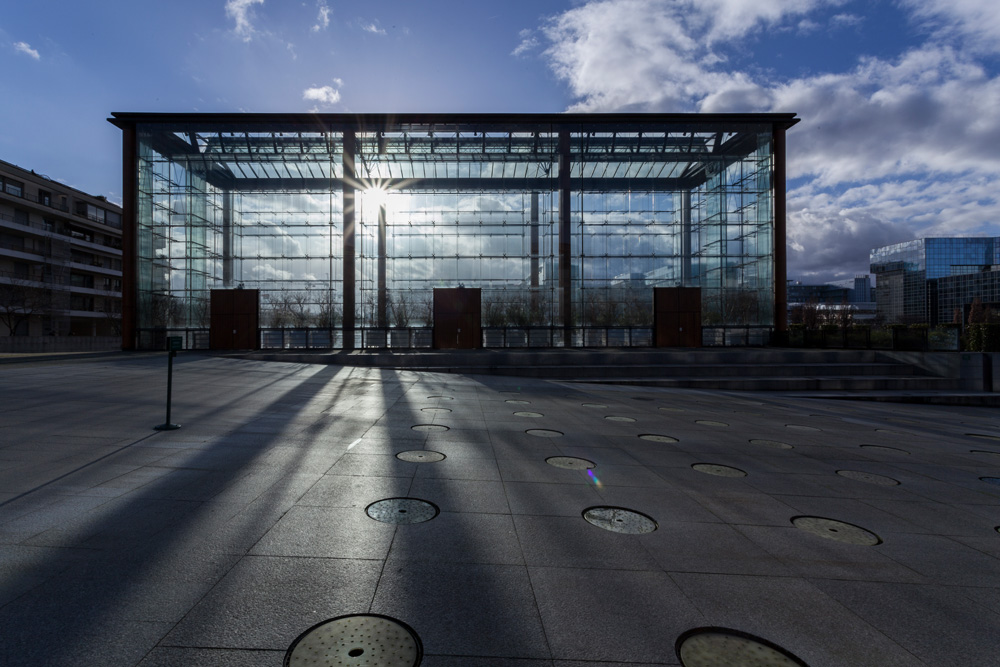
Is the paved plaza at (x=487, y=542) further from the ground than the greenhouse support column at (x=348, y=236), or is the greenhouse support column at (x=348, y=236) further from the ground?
the greenhouse support column at (x=348, y=236)

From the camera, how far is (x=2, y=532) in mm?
3451

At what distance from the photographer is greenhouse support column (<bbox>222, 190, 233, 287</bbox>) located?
28.8 meters

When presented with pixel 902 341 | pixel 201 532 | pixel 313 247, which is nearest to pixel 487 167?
pixel 313 247

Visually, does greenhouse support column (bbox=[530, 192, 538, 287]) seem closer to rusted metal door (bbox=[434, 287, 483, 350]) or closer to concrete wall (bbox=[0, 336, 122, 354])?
rusted metal door (bbox=[434, 287, 483, 350])

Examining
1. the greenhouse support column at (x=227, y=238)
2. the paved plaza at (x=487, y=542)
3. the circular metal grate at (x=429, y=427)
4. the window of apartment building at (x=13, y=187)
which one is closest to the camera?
the paved plaza at (x=487, y=542)

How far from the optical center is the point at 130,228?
26438 mm

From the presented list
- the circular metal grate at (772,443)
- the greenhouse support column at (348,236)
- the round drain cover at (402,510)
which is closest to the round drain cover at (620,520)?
the round drain cover at (402,510)

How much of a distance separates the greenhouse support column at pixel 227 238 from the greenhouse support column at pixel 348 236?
24.9ft

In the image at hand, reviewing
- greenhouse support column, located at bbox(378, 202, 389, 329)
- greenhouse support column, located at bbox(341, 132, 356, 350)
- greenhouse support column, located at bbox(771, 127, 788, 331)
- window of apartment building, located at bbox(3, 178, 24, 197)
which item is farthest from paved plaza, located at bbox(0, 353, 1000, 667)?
window of apartment building, located at bbox(3, 178, 24, 197)

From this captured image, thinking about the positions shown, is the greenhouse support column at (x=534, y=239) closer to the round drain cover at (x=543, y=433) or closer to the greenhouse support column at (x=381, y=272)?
the greenhouse support column at (x=381, y=272)

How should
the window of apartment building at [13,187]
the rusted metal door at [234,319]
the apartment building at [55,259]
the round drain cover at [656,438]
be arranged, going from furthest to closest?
1. the window of apartment building at [13,187]
2. the apartment building at [55,259]
3. the rusted metal door at [234,319]
4. the round drain cover at [656,438]

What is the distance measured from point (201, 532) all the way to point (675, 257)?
97.3 ft

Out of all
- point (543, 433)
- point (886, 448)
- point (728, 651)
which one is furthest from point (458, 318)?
point (728, 651)

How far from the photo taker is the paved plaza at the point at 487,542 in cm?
250
